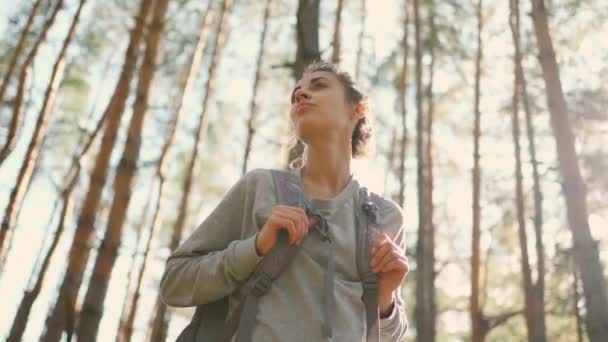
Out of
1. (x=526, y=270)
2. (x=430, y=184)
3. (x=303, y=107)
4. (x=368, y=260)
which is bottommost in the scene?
(x=368, y=260)

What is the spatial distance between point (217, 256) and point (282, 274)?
0.17 metres

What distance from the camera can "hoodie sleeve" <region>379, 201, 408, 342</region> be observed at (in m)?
1.54

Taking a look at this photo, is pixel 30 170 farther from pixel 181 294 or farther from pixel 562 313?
pixel 562 313

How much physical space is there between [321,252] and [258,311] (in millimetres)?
216

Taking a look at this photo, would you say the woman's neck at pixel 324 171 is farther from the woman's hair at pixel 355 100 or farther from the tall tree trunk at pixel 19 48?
the tall tree trunk at pixel 19 48

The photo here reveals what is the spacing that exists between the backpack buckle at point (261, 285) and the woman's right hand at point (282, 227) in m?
0.06

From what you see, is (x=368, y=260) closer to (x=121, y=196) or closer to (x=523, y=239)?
(x=121, y=196)

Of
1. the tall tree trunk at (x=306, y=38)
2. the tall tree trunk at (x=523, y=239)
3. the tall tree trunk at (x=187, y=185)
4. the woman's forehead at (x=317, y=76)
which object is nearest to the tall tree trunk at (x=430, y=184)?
the tall tree trunk at (x=523, y=239)

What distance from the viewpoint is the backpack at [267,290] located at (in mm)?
1341

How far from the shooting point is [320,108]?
1720mm

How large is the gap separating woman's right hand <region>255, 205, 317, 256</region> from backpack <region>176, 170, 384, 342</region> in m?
0.03

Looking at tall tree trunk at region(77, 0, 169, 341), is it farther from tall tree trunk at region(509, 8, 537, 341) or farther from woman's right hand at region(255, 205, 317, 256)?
tall tree trunk at region(509, 8, 537, 341)

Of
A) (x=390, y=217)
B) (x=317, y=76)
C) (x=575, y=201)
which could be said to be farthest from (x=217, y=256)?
(x=575, y=201)

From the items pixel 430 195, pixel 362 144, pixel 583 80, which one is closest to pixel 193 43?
pixel 430 195
